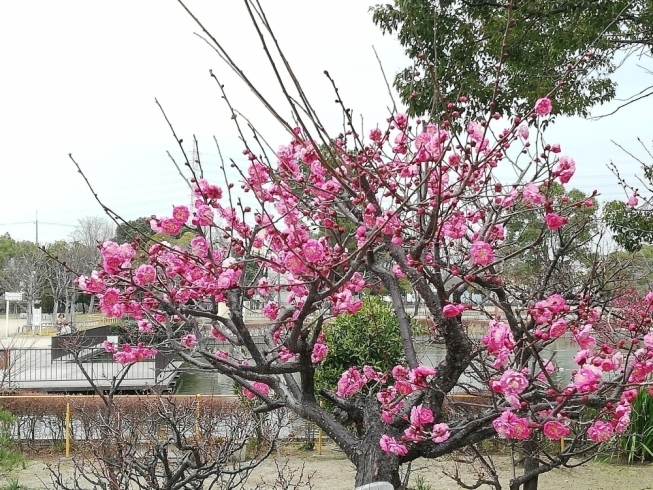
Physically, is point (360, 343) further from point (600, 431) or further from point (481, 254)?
point (481, 254)

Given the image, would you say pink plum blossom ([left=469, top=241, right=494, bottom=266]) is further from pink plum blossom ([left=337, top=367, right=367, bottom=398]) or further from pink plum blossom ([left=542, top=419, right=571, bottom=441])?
pink plum blossom ([left=337, top=367, right=367, bottom=398])

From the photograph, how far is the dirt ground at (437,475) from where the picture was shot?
6.39m

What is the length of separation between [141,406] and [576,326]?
504 centimetres

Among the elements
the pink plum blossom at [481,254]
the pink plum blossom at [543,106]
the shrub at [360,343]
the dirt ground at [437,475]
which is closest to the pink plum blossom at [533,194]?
the pink plum blossom at [543,106]

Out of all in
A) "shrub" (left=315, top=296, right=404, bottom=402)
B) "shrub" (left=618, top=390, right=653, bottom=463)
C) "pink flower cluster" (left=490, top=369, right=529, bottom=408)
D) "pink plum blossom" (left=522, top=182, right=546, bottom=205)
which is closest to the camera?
"pink flower cluster" (left=490, top=369, right=529, bottom=408)

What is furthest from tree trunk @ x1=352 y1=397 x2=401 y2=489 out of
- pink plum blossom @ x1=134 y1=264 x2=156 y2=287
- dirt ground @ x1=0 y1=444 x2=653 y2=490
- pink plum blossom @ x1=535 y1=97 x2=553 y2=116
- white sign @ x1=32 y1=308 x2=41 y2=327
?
white sign @ x1=32 y1=308 x2=41 y2=327

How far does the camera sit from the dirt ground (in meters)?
6.39

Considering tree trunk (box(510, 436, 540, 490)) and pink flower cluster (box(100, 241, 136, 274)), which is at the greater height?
pink flower cluster (box(100, 241, 136, 274))

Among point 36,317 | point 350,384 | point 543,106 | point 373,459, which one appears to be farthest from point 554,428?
point 36,317

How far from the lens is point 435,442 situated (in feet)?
7.42

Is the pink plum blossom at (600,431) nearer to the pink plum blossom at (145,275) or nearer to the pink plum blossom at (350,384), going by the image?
the pink plum blossom at (350,384)

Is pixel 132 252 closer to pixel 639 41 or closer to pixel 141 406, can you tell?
pixel 141 406

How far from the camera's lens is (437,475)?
6973mm

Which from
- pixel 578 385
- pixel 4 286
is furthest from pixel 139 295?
pixel 4 286
